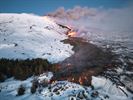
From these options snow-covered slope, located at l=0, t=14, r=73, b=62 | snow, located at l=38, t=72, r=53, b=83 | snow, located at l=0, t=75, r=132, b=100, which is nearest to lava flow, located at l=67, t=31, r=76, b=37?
snow-covered slope, located at l=0, t=14, r=73, b=62

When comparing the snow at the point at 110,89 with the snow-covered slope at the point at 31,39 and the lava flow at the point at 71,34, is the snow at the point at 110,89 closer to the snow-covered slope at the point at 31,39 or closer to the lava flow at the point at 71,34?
the snow-covered slope at the point at 31,39

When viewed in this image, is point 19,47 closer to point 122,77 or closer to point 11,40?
point 11,40

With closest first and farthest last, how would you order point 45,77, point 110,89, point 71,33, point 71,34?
point 110,89 → point 45,77 → point 71,34 → point 71,33

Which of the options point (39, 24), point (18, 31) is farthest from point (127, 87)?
point (39, 24)

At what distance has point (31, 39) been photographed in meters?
90.6

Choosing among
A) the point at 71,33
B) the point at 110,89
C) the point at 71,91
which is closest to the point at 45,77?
the point at 71,91

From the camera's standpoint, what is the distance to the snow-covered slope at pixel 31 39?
68.7m

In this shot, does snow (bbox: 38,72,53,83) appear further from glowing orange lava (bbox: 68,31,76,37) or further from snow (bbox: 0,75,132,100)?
glowing orange lava (bbox: 68,31,76,37)

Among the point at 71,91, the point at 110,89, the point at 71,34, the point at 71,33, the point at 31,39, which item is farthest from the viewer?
the point at 71,33

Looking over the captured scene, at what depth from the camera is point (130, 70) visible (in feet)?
161

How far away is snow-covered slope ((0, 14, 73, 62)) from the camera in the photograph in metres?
68.7

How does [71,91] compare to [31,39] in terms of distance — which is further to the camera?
[31,39]

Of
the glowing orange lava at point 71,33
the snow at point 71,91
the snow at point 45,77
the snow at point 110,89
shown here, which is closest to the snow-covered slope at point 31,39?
the glowing orange lava at point 71,33

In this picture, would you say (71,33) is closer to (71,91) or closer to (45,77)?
(45,77)
